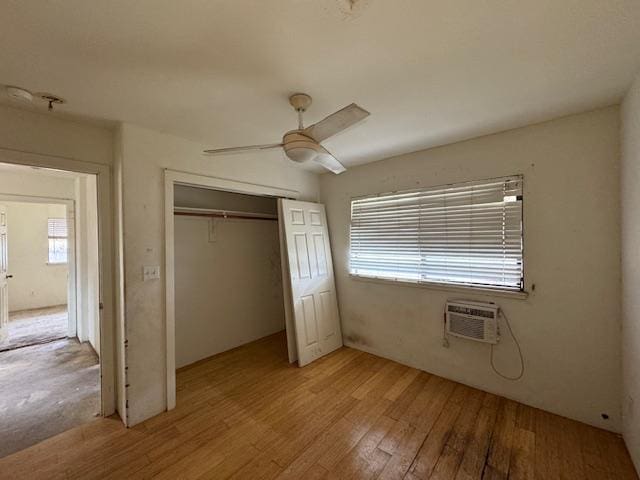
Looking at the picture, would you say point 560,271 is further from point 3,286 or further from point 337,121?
point 3,286

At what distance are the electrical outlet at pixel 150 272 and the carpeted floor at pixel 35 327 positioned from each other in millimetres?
3144

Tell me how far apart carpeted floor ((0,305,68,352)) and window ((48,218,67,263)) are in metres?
1.13

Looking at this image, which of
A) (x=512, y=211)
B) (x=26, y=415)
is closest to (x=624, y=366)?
(x=512, y=211)

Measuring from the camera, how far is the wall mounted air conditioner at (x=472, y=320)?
87.7 inches

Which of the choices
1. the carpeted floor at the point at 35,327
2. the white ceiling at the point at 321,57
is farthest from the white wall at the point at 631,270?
the carpeted floor at the point at 35,327

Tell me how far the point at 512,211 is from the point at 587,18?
1410 millimetres

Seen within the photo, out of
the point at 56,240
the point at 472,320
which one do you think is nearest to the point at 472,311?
the point at 472,320

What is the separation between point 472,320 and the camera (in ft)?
7.61

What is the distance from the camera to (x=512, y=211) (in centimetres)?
219

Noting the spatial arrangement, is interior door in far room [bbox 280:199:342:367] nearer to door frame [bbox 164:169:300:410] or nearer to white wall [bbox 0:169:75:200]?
door frame [bbox 164:169:300:410]

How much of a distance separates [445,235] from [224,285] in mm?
2779

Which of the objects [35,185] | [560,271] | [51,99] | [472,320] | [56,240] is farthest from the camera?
[56,240]

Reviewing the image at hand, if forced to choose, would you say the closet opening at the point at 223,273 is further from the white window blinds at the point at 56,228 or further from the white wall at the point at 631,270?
the white window blinds at the point at 56,228

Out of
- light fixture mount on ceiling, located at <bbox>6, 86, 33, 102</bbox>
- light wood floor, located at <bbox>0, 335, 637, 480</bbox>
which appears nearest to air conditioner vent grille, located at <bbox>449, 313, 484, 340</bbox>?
light wood floor, located at <bbox>0, 335, 637, 480</bbox>
